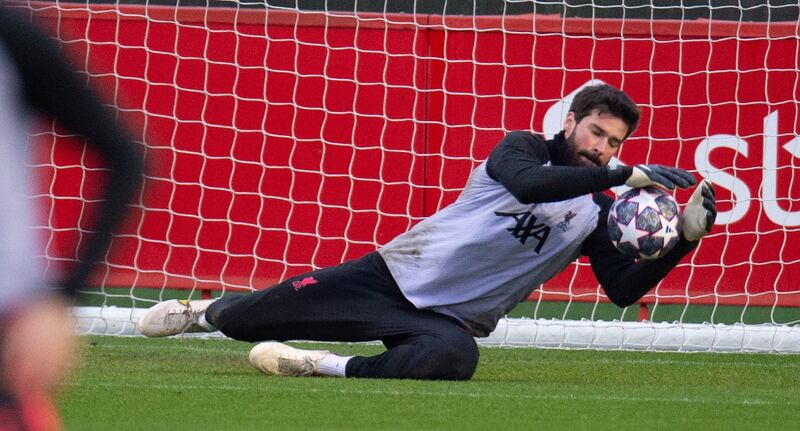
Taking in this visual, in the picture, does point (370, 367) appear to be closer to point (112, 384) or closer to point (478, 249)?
point (478, 249)

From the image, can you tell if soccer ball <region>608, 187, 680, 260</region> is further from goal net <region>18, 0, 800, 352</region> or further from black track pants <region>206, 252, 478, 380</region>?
goal net <region>18, 0, 800, 352</region>

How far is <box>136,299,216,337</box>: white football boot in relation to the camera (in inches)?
241

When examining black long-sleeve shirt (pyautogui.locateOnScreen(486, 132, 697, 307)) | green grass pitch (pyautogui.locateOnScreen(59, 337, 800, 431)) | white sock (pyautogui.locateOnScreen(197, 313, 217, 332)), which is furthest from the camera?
white sock (pyautogui.locateOnScreen(197, 313, 217, 332))

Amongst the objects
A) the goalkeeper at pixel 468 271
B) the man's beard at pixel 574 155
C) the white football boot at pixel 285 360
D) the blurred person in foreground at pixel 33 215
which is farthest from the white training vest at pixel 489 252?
the blurred person in foreground at pixel 33 215

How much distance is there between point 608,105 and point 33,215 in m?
3.67

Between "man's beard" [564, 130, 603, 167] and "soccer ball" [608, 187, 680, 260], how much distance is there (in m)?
0.19

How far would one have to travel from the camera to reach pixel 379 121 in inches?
319

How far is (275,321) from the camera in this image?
18.9ft

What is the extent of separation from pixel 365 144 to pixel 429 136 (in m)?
0.36

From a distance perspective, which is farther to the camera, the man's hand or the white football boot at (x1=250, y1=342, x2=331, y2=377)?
the white football boot at (x1=250, y1=342, x2=331, y2=377)

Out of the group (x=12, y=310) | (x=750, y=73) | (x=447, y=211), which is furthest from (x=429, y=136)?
(x=12, y=310)

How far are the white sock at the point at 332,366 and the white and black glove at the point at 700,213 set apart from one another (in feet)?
4.53

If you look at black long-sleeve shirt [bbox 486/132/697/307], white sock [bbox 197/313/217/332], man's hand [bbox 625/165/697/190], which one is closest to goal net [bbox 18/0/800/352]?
white sock [bbox 197/313/217/332]

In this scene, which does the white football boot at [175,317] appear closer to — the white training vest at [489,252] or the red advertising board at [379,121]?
the white training vest at [489,252]
